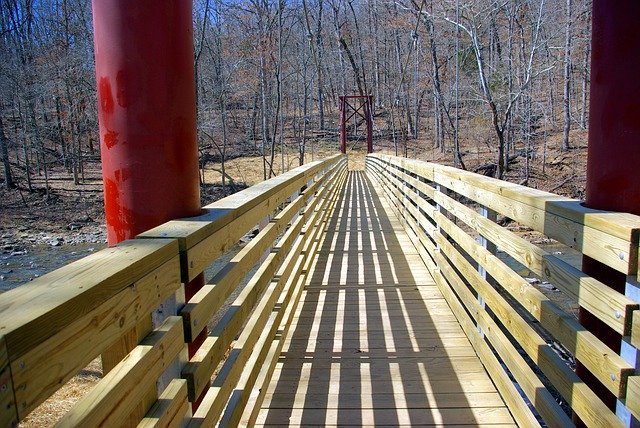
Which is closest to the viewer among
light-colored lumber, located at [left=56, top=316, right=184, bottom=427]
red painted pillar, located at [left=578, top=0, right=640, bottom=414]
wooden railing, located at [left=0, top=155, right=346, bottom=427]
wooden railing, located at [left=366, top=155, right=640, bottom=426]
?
wooden railing, located at [left=0, top=155, right=346, bottom=427]

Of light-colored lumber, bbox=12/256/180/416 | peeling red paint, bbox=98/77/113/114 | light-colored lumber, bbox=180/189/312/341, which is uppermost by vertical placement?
peeling red paint, bbox=98/77/113/114

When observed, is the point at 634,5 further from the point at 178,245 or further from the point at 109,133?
the point at 109,133

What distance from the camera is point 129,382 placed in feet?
4.04

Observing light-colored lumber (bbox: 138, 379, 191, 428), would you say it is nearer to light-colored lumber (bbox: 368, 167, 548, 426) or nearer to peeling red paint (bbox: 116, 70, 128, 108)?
peeling red paint (bbox: 116, 70, 128, 108)

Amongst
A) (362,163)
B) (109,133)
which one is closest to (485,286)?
(109,133)

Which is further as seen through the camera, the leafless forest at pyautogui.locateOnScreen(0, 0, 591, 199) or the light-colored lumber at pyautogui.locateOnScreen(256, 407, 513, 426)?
the leafless forest at pyautogui.locateOnScreen(0, 0, 591, 199)

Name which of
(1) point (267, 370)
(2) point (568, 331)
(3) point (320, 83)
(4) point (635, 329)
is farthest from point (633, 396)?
(3) point (320, 83)

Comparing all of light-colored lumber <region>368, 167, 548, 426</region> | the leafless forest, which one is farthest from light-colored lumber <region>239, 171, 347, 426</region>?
the leafless forest

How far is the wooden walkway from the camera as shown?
9.34ft

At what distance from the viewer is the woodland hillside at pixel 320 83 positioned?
23.2 metres

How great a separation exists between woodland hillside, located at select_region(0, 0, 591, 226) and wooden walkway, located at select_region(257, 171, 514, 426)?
1531 cm

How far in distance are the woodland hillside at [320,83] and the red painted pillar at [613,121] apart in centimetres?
1747

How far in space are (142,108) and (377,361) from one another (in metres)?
2.29

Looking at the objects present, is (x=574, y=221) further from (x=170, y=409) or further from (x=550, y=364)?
(x=170, y=409)
